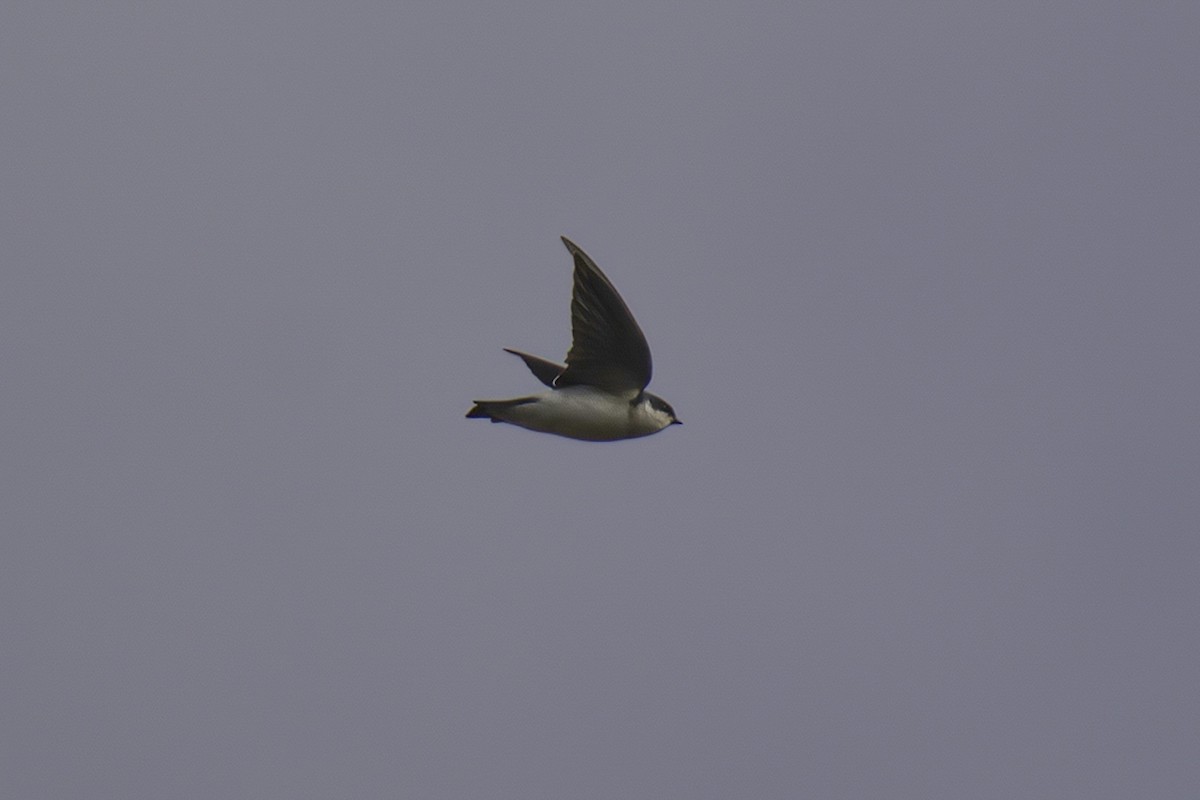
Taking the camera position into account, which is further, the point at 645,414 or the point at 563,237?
the point at 645,414

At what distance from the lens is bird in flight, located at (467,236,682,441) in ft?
42.7

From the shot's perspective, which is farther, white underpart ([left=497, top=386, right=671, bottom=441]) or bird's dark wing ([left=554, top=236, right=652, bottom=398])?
white underpart ([left=497, top=386, right=671, bottom=441])

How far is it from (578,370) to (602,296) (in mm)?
693

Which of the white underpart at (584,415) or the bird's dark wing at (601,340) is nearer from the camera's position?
the bird's dark wing at (601,340)

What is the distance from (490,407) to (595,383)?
2.65 feet

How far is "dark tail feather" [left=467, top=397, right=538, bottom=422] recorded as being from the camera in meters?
13.1

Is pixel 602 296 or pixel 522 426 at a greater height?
pixel 602 296

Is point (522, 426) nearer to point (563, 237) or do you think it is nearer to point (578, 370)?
point (578, 370)

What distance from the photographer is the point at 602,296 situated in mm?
12961

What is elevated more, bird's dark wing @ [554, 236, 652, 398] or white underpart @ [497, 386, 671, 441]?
bird's dark wing @ [554, 236, 652, 398]

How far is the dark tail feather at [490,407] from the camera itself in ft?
43.1

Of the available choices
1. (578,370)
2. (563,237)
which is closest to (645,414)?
(578,370)

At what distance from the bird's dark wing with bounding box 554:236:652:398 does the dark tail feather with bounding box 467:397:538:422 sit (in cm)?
44

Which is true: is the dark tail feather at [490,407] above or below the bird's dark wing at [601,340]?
below
